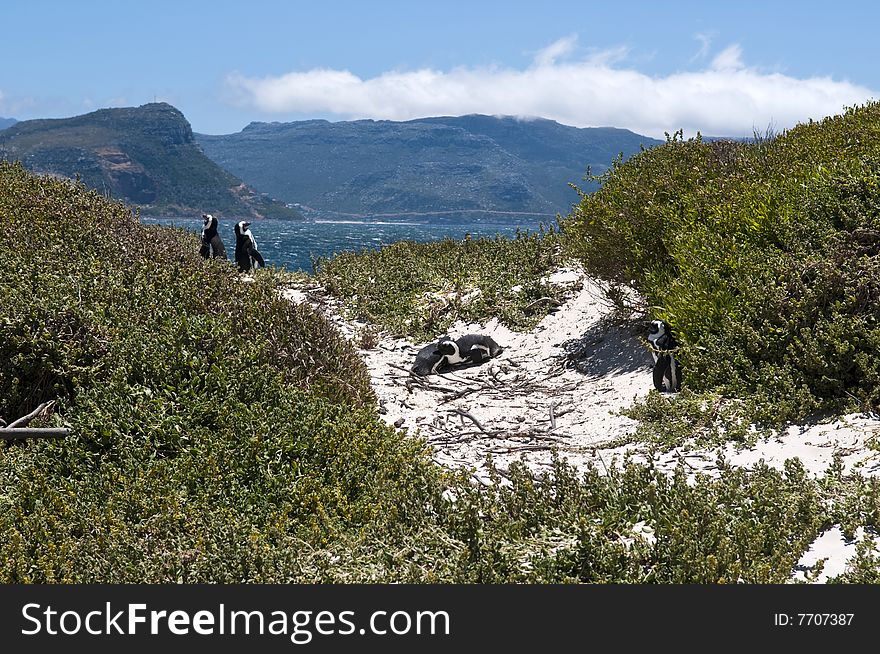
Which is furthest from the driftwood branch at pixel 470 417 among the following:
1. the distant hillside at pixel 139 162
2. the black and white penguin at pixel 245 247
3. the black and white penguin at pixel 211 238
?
the distant hillside at pixel 139 162

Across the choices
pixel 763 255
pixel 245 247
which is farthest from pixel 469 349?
pixel 245 247

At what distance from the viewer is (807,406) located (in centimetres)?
658

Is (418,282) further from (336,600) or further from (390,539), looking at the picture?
(336,600)

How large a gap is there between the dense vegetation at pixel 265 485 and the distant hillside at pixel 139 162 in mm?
119197

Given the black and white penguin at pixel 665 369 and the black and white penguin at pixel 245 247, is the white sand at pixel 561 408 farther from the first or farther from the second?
the black and white penguin at pixel 245 247

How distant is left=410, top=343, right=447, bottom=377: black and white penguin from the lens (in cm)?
1101

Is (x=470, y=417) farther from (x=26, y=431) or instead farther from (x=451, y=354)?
(x=26, y=431)

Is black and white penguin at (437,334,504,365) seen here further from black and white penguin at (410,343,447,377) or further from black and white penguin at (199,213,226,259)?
black and white penguin at (199,213,226,259)

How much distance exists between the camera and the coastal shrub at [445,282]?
13.8 metres

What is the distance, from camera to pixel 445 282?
15867 millimetres

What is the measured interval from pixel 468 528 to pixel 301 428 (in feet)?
6.84

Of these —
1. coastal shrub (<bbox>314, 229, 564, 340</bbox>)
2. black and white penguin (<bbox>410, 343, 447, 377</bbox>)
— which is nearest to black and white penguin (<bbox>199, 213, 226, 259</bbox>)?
coastal shrub (<bbox>314, 229, 564, 340</bbox>)

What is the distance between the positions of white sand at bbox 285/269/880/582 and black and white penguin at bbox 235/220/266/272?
3.40 metres

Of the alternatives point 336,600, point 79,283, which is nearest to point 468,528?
point 336,600
